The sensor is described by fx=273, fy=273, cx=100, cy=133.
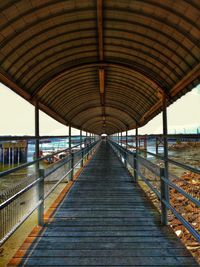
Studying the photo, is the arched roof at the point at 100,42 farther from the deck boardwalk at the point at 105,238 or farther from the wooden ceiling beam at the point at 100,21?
the deck boardwalk at the point at 105,238

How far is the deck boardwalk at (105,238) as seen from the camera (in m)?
3.58

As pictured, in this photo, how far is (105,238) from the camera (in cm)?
427

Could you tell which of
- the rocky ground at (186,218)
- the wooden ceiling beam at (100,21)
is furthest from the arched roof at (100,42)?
the rocky ground at (186,218)

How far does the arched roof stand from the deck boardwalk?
2912mm

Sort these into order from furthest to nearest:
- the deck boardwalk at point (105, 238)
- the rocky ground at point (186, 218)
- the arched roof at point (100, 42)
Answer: the rocky ground at point (186, 218)
the arched roof at point (100, 42)
the deck boardwalk at point (105, 238)

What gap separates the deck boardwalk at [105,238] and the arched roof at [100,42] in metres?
2.91

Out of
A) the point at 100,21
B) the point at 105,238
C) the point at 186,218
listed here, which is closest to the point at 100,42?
the point at 100,21

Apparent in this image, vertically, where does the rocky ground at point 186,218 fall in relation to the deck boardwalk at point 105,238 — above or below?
below

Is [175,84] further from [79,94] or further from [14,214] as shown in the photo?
[79,94]

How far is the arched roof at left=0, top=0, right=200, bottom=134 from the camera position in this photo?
183 inches

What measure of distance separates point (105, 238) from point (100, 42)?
4.16 meters

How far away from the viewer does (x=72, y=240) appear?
421 cm

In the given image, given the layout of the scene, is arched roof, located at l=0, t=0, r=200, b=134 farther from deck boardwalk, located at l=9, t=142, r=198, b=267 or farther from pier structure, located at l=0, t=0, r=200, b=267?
deck boardwalk, located at l=9, t=142, r=198, b=267

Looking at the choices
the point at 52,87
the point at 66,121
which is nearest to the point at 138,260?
the point at 52,87
